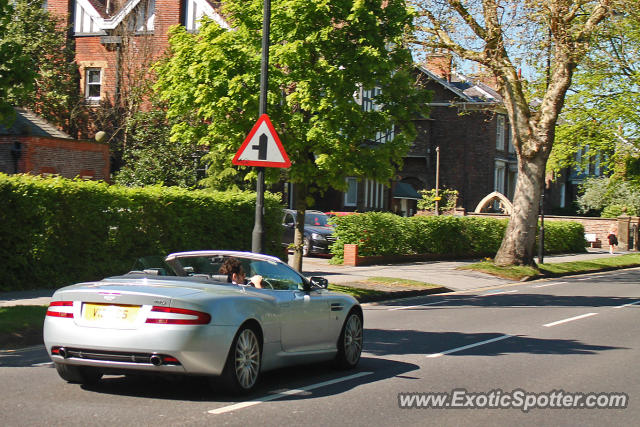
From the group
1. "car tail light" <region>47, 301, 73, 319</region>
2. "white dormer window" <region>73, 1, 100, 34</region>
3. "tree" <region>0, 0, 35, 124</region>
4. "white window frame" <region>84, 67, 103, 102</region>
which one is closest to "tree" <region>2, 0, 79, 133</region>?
"white window frame" <region>84, 67, 103, 102</region>

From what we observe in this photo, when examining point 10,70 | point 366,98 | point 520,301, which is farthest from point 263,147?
point 366,98

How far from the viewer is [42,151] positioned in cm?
2741

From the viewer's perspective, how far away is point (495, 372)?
9.59 metres

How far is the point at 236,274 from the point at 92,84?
32144 millimetres

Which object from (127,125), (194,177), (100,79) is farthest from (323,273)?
(100,79)

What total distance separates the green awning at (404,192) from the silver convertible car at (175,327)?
4620cm

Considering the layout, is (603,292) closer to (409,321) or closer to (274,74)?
(409,321)

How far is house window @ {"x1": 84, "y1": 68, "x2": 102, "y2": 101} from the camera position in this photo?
38.3 metres

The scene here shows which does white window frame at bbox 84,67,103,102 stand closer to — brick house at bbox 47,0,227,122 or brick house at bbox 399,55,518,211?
brick house at bbox 47,0,227,122

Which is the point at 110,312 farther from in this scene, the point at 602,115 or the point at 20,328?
the point at 602,115

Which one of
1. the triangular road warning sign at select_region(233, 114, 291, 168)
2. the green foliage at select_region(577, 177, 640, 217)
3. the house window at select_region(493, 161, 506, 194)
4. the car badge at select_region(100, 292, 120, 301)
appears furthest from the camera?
the green foliage at select_region(577, 177, 640, 217)

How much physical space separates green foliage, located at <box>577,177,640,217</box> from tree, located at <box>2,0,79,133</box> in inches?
1516

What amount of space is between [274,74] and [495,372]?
8.55 metres

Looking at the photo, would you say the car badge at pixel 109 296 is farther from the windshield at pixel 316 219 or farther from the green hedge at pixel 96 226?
the windshield at pixel 316 219
